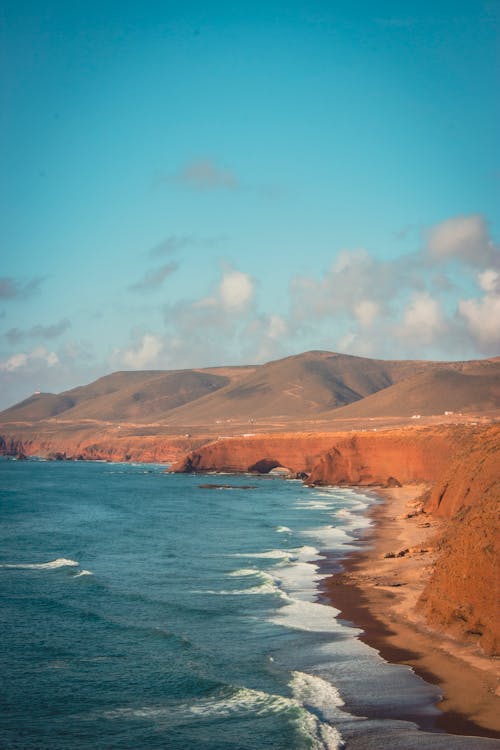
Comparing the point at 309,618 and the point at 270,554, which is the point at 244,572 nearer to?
the point at 270,554

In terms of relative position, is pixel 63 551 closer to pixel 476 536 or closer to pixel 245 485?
pixel 476 536

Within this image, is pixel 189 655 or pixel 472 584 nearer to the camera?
pixel 472 584

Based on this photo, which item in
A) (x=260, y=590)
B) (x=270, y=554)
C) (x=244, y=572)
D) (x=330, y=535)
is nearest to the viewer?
(x=260, y=590)

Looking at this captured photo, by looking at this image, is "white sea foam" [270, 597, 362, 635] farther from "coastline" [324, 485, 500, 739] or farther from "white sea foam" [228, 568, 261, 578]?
"white sea foam" [228, 568, 261, 578]

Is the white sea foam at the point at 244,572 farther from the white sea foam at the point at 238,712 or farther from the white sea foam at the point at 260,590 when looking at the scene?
the white sea foam at the point at 238,712

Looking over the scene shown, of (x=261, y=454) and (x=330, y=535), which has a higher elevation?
(x=261, y=454)

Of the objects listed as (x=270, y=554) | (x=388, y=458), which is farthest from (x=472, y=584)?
(x=388, y=458)

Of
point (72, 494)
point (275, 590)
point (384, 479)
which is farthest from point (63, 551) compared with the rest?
point (384, 479)
